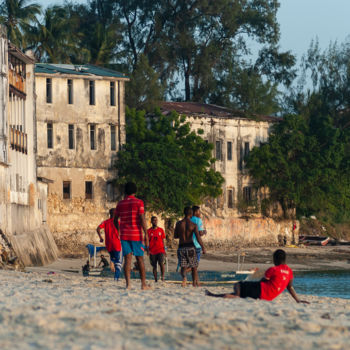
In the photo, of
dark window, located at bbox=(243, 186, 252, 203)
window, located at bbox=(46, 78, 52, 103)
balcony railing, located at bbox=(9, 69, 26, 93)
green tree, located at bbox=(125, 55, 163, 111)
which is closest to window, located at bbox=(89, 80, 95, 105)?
window, located at bbox=(46, 78, 52, 103)

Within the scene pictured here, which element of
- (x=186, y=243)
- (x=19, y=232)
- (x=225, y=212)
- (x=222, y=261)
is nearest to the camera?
(x=186, y=243)

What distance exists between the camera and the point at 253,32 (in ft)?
212

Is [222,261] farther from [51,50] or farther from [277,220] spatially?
[51,50]

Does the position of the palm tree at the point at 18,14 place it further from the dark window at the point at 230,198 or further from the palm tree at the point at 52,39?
the dark window at the point at 230,198

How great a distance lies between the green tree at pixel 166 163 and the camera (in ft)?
150

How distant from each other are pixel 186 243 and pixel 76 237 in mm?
26292

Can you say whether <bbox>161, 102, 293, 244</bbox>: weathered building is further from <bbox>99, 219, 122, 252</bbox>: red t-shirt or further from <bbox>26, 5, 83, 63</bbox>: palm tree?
<bbox>99, 219, 122, 252</bbox>: red t-shirt

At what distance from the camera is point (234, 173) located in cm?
5459

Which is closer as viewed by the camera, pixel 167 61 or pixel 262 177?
pixel 262 177

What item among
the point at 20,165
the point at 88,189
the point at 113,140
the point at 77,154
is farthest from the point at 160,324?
the point at 113,140

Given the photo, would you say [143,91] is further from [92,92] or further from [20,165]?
[20,165]

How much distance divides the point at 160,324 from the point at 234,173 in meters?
44.3

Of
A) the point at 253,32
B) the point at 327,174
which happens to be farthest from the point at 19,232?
the point at 253,32

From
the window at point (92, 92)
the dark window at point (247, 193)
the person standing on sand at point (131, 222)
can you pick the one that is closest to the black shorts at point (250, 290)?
the person standing on sand at point (131, 222)
